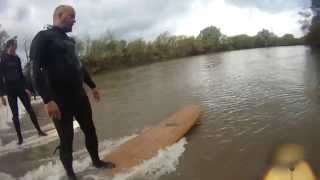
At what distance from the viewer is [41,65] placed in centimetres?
484

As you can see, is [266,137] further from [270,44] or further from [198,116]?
[270,44]

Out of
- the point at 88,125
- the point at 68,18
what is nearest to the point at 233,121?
the point at 88,125

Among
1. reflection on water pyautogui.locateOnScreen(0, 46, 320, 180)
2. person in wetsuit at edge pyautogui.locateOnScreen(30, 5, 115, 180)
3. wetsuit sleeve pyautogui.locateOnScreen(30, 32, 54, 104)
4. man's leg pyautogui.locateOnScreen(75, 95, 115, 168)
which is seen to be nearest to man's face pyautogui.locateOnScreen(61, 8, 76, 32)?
person in wetsuit at edge pyautogui.locateOnScreen(30, 5, 115, 180)

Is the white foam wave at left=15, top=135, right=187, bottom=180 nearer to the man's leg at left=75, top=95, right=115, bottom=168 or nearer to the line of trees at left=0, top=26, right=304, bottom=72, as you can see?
the man's leg at left=75, top=95, right=115, bottom=168

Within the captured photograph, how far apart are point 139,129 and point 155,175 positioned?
3.04 metres

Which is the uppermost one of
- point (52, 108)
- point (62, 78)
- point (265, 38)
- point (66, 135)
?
point (62, 78)

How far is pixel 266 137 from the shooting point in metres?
6.59

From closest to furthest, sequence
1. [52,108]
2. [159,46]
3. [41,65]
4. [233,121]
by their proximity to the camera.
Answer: [52,108] → [41,65] → [233,121] → [159,46]

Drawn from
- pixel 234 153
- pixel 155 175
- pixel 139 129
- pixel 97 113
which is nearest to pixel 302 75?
pixel 97 113

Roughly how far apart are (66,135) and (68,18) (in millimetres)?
1305

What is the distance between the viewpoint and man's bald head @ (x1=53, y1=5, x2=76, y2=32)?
4977 mm

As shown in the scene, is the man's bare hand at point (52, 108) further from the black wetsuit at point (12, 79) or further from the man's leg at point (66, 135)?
the black wetsuit at point (12, 79)

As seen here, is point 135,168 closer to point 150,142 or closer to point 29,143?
point 150,142

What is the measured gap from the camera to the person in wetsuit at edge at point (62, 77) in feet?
15.8
